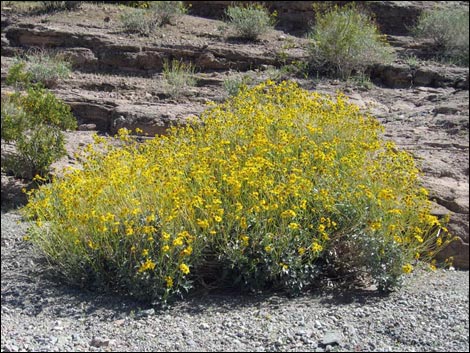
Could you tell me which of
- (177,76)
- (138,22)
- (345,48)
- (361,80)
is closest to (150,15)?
(138,22)

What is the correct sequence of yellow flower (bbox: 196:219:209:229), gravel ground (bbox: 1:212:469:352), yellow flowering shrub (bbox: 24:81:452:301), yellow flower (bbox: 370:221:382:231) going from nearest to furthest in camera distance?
gravel ground (bbox: 1:212:469:352)
yellow flower (bbox: 196:219:209:229)
yellow flower (bbox: 370:221:382:231)
yellow flowering shrub (bbox: 24:81:452:301)

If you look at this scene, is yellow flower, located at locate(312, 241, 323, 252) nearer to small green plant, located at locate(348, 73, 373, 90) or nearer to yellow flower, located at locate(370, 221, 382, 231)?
yellow flower, located at locate(370, 221, 382, 231)

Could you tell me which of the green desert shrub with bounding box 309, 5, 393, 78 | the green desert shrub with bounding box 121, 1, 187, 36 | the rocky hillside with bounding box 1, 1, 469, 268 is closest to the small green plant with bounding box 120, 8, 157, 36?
the green desert shrub with bounding box 121, 1, 187, 36

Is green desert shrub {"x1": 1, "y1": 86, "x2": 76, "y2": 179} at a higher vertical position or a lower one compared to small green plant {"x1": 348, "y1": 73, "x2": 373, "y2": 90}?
lower

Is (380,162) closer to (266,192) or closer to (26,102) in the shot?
(266,192)

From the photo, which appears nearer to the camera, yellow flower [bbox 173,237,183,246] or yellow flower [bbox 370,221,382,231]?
yellow flower [bbox 173,237,183,246]

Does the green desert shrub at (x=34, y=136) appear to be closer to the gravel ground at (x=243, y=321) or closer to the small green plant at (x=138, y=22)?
the gravel ground at (x=243, y=321)

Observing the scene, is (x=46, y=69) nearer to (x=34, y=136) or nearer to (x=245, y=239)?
(x=34, y=136)

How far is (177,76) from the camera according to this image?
10211 millimetres

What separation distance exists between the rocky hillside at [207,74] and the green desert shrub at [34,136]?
0.23 metres

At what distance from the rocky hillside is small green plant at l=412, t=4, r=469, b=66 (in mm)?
227

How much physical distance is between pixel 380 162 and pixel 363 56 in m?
4.85

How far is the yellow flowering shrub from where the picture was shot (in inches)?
200

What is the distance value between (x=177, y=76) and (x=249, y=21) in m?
2.03
